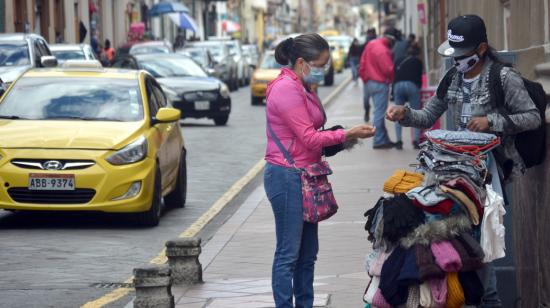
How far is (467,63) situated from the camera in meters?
7.54

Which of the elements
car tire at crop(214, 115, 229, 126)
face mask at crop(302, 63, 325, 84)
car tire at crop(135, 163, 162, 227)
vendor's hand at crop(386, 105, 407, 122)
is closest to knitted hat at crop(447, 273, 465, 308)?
vendor's hand at crop(386, 105, 407, 122)

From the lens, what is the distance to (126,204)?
13.4m

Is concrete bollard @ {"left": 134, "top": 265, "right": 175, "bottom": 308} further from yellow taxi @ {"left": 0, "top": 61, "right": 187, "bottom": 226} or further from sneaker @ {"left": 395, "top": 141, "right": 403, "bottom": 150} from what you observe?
sneaker @ {"left": 395, "top": 141, "right": 403, "bottom": 150}

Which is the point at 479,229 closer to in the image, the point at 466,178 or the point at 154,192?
the point at 466,178

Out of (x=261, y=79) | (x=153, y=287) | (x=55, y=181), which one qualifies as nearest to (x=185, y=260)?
(x=153, y=287)

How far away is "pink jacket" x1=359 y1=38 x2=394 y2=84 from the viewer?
2259 cm

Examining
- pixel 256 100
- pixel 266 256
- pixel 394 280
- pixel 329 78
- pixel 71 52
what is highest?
pixel 394 280

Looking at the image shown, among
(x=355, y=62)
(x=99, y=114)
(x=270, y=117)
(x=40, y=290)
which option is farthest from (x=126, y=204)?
(x=355, y=62)

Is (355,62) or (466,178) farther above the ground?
(466,178)

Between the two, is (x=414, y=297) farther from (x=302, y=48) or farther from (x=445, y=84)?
(x=302, y=48)

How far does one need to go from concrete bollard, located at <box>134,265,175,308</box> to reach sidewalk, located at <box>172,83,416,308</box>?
1.84 feet

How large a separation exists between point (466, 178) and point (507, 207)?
127 cm

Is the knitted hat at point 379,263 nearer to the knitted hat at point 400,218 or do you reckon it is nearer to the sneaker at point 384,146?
the knitted hat at point 400,218

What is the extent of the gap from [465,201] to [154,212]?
7.08 metres
